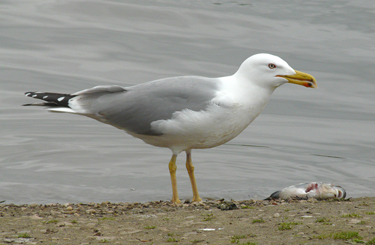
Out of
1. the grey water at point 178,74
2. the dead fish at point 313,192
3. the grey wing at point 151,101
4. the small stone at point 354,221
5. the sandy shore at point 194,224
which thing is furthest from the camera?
the grey water at point 178,74

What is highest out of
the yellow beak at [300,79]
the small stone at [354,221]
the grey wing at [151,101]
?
the yellow beak at [300,79]

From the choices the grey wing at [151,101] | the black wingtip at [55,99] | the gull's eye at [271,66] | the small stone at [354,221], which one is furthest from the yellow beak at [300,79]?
the black wingtip at [55,99]

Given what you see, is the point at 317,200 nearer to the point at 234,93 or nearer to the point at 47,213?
the point at 234,93

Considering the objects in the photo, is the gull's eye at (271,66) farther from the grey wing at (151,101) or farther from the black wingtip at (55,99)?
the black wingtip at (55,99)

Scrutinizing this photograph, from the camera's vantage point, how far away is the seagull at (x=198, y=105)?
686 centimetres

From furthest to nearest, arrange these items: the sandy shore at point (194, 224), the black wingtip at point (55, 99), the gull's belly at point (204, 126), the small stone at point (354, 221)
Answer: the black wingtip at point (55, 99)
the gull's belly at point (204, 126)
the small stone at point (354, 221)
the sandy shore at point (194, 224)

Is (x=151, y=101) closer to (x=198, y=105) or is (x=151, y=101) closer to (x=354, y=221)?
(x=198, y=105)

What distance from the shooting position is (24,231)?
5133 millimetres

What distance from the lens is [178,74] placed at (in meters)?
15.4

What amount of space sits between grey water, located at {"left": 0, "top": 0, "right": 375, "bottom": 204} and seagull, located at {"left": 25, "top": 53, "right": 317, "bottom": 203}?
1460mm

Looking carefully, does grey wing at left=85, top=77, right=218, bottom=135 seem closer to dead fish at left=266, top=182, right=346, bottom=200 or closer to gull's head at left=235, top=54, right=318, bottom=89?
gull's head at left=235, top=54, right=318, bottom=89

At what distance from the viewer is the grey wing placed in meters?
6.98

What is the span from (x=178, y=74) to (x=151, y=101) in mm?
8211

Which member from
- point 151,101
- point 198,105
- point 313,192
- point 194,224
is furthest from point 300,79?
point 194,224
